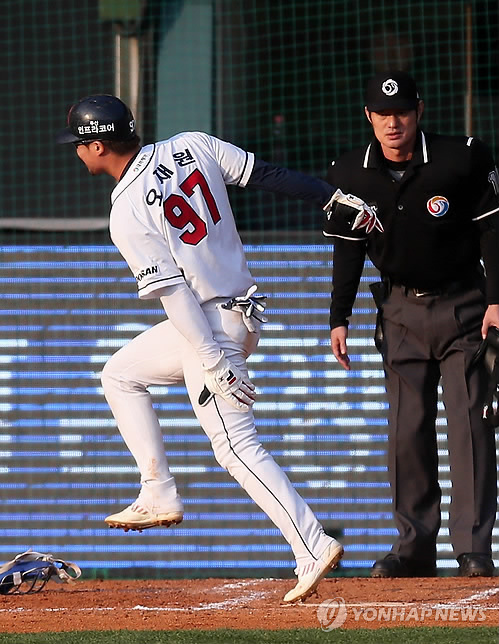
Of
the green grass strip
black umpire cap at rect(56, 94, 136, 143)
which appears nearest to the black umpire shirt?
black umpire cap at rect(56, 94, 136, 143)

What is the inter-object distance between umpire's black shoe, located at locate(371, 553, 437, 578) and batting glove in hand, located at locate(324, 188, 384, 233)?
1.87m

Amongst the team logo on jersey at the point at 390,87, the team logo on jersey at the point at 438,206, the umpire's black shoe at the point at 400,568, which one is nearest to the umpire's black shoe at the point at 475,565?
the umpire's black shoe at the point at 400,568

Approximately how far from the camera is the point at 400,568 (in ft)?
20.5

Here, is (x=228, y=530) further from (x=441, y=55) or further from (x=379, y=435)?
(x=441, y=55)

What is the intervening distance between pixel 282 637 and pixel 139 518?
4.26 feet

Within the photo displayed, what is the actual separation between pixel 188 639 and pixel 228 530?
3.40m

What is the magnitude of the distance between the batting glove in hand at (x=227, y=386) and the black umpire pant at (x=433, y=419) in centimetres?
133

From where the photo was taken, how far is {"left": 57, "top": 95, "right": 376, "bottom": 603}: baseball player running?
16.6 feet

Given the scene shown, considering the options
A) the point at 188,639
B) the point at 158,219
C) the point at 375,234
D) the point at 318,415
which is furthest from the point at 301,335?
the point at 188,639

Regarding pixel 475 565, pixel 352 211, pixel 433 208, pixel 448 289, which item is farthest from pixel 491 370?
pixel 352 211

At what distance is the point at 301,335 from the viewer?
7.86m

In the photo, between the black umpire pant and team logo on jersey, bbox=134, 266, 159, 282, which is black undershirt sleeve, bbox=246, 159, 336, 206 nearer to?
team logo on jersey, bbox=134, 266, 159, 282

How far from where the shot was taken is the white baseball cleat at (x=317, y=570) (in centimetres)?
506

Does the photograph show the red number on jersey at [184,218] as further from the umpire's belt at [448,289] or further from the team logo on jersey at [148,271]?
the umpire's belt at [448,289]
